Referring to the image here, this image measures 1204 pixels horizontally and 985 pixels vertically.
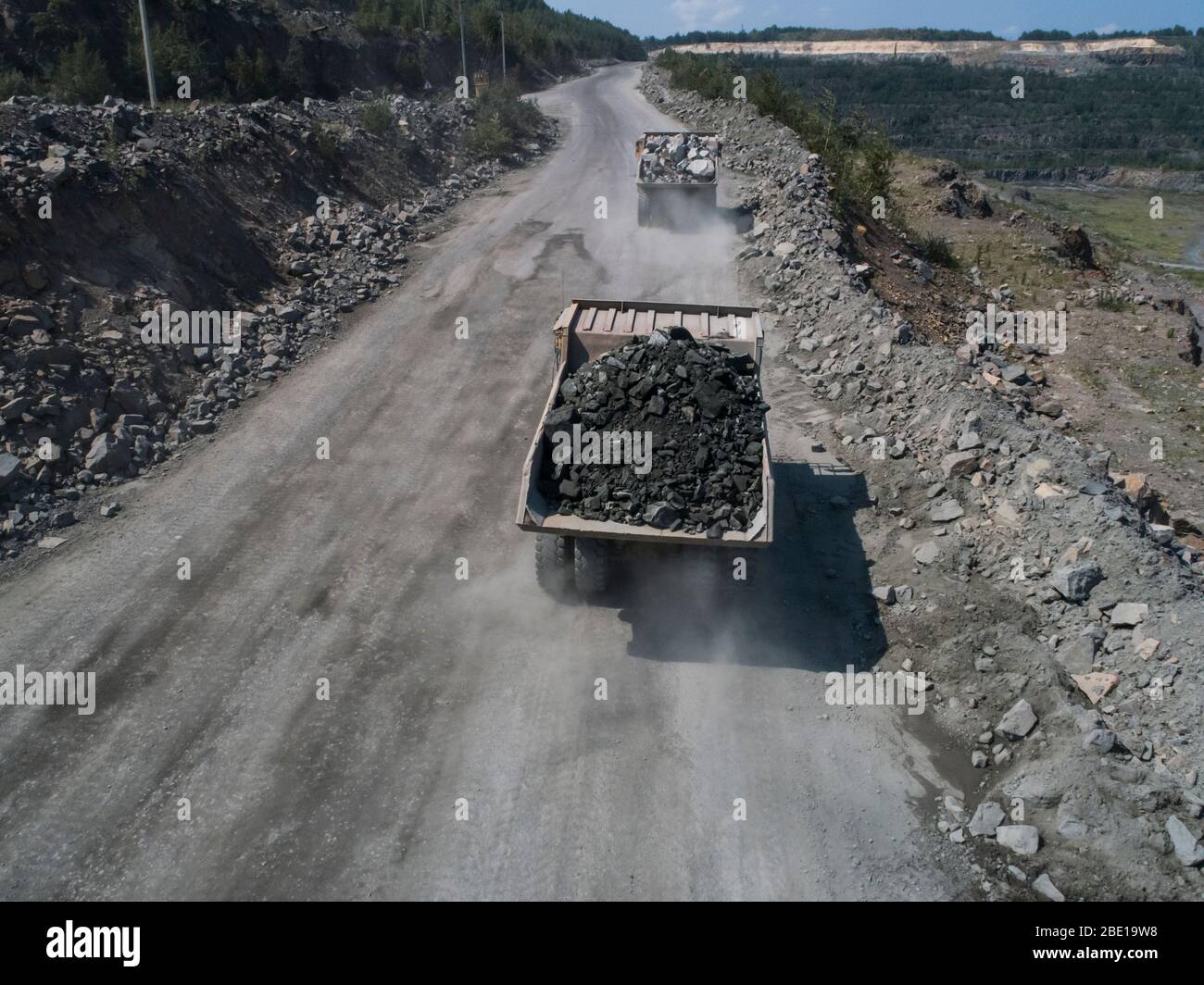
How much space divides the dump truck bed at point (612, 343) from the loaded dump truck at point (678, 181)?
34.6 feet

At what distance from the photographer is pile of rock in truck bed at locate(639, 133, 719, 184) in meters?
20.0

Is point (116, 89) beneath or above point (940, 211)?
above

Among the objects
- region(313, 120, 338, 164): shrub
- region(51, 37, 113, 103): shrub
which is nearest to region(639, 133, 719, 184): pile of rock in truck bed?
region(313, 120, 338, 164): shrub

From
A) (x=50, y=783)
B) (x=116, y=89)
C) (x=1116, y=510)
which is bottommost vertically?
(x=50, y=783)

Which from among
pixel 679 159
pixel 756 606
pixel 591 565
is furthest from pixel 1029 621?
pixel 679 159

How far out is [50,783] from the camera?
6516 mm

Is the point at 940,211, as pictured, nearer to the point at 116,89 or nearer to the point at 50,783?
the point at 116,89

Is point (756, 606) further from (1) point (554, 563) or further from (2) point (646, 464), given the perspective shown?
(1) point (554, 563)

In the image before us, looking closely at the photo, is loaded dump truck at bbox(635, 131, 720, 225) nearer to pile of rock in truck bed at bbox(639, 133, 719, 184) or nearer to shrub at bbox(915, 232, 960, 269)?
pile of rock in truck bed at bbox(639, 133, 719, 184)

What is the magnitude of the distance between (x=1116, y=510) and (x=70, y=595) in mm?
10252

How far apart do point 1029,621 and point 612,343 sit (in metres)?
5.19
